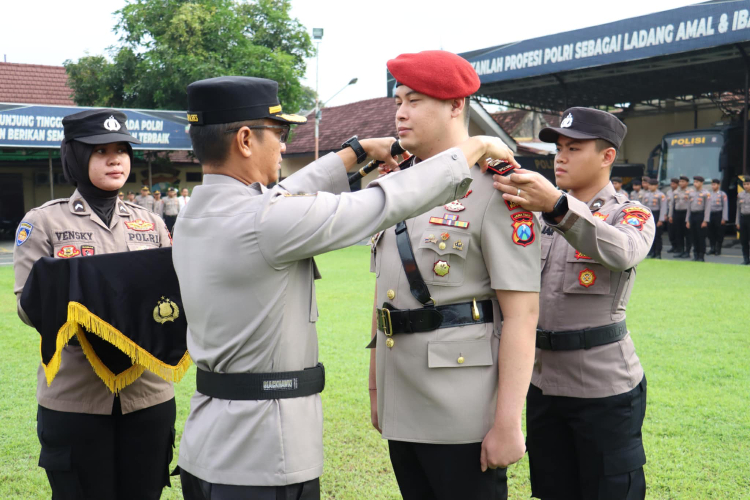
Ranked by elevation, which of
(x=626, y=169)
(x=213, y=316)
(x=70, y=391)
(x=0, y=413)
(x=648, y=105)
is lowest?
(x=0, y=413)

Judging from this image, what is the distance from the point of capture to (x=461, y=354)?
2029mm

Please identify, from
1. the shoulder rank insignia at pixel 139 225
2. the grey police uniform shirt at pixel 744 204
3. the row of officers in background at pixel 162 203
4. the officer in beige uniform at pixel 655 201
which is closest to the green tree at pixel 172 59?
the row of officers in background at pixel 162 203

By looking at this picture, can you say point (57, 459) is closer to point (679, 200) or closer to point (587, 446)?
point (587, 446)

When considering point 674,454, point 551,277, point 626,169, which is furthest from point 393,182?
point 626,169

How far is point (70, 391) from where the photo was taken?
2.57 m

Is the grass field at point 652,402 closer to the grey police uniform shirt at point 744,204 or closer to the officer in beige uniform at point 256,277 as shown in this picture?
the officer in beige uniform at point 256,277

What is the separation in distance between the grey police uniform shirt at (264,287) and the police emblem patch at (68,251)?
112cm

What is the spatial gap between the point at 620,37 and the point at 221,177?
18.5 meters

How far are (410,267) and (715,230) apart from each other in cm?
1619

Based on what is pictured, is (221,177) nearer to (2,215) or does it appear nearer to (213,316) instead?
(213,316)

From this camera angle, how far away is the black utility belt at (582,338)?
2605 millimetres

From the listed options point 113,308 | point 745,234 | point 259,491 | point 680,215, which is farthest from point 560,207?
point 680,215

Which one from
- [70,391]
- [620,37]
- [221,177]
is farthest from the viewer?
[620,37]

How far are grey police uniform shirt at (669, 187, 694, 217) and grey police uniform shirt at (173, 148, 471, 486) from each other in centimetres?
1616
